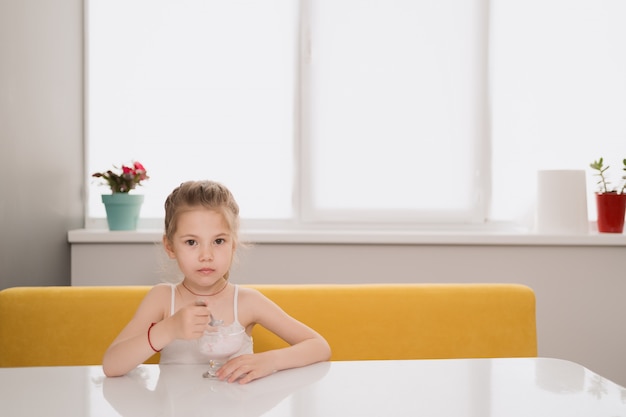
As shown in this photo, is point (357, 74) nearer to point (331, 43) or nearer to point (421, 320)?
point (331, 43)

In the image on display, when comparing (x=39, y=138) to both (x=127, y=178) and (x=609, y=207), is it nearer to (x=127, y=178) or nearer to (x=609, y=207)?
(x=127, y=178)

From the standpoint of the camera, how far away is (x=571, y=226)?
9.18ft

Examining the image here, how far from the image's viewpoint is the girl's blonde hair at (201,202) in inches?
59.5

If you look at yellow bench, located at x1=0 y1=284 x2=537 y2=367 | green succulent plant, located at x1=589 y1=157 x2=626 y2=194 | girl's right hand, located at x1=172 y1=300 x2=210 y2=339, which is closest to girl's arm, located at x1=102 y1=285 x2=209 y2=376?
girl's right hand, located at x1=172 y1=300 x2=210 y2=339

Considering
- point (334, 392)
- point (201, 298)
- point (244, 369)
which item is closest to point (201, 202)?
point (201, 298)

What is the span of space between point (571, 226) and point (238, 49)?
155 cm

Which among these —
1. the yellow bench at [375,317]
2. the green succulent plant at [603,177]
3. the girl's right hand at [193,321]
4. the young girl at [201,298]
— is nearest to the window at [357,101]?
the green succulent plant at [603,177]

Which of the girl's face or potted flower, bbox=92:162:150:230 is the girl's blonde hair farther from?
potted flower, bbox=92:162:150:230

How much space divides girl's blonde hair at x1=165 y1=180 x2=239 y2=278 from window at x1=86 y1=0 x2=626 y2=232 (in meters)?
1.44

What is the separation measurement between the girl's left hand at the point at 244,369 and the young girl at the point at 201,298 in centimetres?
3

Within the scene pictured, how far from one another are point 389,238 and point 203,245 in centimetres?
140

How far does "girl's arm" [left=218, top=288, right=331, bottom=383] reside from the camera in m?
1.20

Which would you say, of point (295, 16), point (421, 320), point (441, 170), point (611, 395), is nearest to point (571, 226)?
point (441, 170)

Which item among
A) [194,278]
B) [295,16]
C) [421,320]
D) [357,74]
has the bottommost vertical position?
[421,320]
